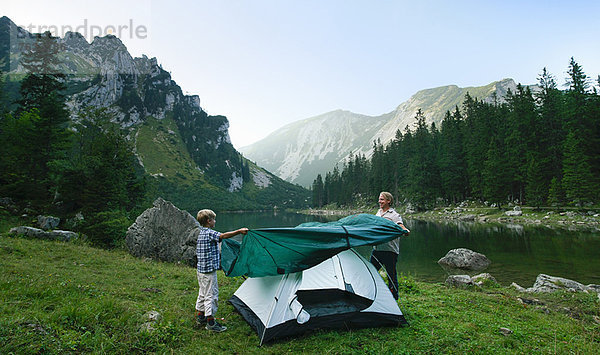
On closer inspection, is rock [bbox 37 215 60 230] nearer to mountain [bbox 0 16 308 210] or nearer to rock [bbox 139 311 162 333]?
rock [bbox 139 311 162 333]

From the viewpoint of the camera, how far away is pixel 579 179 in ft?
89.8

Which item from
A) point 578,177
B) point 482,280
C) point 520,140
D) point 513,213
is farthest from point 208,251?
point 520,140

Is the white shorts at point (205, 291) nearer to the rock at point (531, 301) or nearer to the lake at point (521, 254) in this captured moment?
the rock at point (531, 301)

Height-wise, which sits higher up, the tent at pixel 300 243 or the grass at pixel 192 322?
the tent at pixel 300 243

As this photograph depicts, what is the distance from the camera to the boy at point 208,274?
5297 mm

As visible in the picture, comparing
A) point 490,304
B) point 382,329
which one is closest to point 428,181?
point 490,304

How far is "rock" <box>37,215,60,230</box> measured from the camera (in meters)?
14.0

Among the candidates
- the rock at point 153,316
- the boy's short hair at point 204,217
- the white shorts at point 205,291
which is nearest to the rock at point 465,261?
the white shorts at point 205,291

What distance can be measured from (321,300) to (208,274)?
2682 millimetres

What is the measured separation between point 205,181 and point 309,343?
125064mm

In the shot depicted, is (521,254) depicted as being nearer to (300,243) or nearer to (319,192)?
(300,243)

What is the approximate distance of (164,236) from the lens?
1289 centimetres

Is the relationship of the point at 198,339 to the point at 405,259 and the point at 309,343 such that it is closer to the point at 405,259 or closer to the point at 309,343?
the point at 309,343

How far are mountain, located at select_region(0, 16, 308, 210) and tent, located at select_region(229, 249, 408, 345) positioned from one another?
318ft
